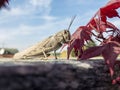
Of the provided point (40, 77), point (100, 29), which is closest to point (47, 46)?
point (100, 29)

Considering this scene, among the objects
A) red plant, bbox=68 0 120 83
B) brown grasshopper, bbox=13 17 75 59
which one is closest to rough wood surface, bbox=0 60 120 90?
red plant, bbox=68 0 120 83

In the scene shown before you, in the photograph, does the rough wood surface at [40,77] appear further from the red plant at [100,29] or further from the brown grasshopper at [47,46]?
the brown grasshopper at [47,46]

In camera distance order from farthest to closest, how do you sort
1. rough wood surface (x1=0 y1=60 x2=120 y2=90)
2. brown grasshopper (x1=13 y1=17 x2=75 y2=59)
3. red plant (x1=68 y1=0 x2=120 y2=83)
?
brown grasshopper (x1=13 y1=17 x2=75 y2=59)
red plant (x1=68 y1=0 x2=120 y2=83)
rough wood surface (x1=0 y1=60 x2=120 y2=90)

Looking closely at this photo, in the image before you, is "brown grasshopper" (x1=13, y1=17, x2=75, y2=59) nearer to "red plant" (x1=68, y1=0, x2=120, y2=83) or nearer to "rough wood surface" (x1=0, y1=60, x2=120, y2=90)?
"red plant" (x1=68, y1=0, x2=120, y2=83)

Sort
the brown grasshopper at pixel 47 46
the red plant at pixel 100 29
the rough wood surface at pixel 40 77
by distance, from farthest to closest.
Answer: the brown grasshopper at pixel 47 46
the red plant at pixel 100 29
the rough wood surface at pixel 40 77

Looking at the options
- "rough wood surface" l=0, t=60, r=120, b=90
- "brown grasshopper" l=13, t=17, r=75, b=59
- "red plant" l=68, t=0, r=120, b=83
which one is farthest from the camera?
"brown grasshopper" l=13, t=17, r=75, b=59

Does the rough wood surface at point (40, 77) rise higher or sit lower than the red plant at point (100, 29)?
lower

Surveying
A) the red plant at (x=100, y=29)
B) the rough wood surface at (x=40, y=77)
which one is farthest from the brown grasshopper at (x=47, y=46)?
the rough wood surface at (x=40, y=77)

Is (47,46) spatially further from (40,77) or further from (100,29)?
(40,77)

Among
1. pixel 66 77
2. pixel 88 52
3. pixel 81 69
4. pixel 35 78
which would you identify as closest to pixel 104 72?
pixel 88 52

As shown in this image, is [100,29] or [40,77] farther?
[100,29]
